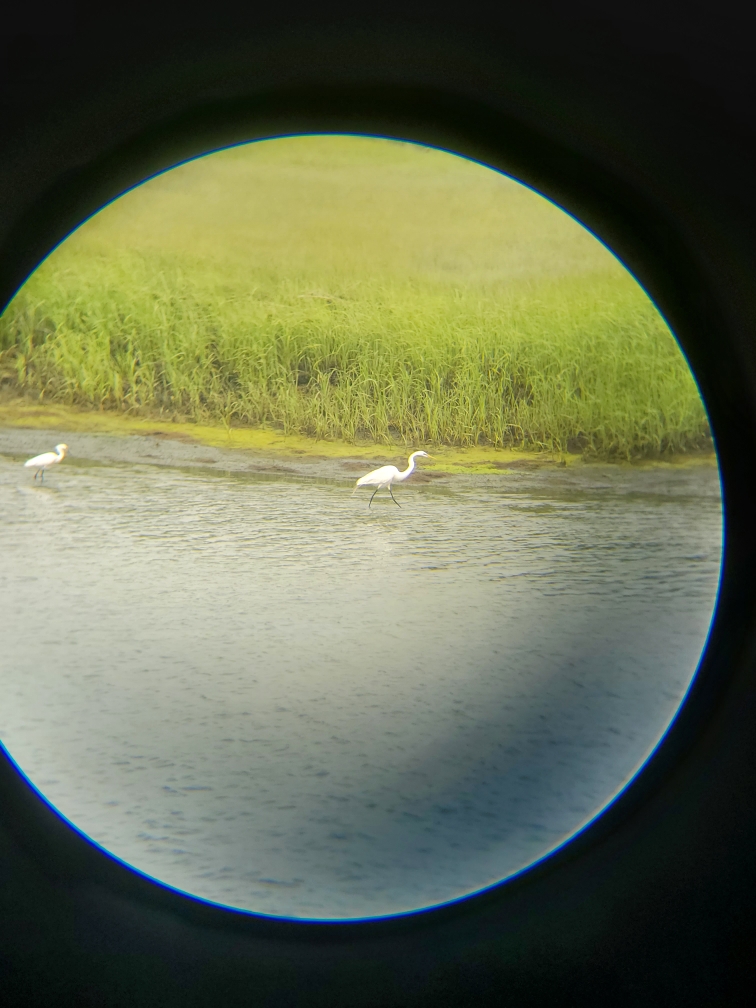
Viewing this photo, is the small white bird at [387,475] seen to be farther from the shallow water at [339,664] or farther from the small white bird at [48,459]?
the small white bird at [48,459]

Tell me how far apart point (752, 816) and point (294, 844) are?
1.83ft

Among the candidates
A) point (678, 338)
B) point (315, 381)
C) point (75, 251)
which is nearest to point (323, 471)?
point (315, 381)

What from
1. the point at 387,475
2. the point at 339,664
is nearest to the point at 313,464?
the point at 387,475

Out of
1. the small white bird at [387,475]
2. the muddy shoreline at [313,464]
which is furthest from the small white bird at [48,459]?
the small white bird at [387,475]

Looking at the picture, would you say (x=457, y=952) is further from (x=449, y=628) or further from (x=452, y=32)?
(x=449, y=628)

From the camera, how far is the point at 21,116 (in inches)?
18.2

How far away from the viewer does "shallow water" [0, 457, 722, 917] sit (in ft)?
2.82

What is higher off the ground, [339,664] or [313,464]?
[313,464]

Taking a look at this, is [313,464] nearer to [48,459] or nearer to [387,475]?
[387,475]

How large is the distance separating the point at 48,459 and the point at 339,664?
1075 mm

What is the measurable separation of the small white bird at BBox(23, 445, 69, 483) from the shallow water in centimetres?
7

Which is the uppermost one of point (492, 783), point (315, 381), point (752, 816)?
point (315, 381)

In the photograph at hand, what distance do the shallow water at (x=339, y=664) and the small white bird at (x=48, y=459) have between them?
0.22ft

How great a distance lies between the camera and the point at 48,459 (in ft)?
7.41
